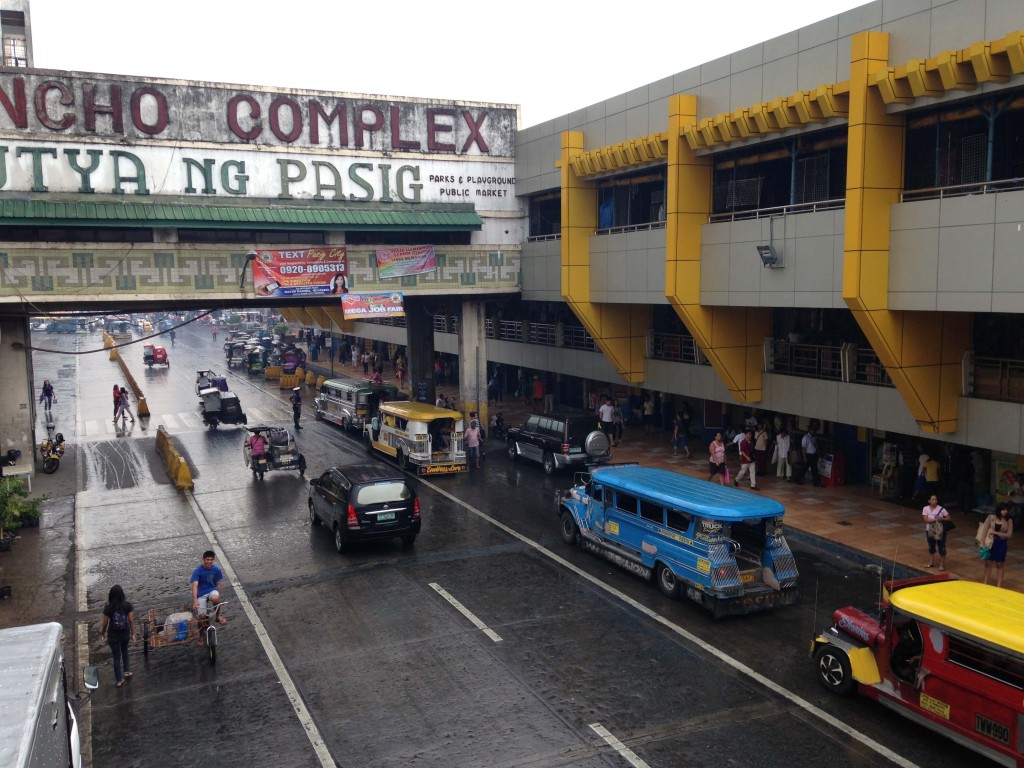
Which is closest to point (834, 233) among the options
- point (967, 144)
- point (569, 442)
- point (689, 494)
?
point (967, 144)

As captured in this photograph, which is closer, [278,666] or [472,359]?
[278,666]

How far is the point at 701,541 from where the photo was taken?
15203mm

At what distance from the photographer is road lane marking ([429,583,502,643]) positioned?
14.7 metres

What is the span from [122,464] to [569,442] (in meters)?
16.7

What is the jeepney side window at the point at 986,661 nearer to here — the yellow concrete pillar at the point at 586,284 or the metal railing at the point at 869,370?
the metal railing at the point at 869,370

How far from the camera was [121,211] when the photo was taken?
92.7 feet

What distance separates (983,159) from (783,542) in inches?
421

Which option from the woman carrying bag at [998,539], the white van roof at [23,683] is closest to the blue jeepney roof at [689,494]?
the woman carrying bag at [998,539]

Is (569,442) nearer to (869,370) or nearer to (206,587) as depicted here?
(869,370)

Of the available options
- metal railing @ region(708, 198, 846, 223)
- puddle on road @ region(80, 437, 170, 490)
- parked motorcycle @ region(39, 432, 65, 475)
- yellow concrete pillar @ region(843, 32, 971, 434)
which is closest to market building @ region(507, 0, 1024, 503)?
yellow concrete pillar @ region(843, 32, 971, 434)

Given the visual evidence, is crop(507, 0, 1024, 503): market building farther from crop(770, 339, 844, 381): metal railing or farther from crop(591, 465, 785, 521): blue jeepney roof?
crop(591, 465, 785, 521): blue jeepney roof

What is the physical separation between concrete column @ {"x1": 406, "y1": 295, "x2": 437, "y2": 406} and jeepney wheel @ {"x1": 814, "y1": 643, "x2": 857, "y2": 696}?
2820 centimetres

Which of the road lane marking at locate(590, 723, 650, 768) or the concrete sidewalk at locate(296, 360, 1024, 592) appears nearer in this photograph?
the road lane marking at locate(590, 723, 650, 768)

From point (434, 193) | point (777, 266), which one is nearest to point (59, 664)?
point (777, 266)
